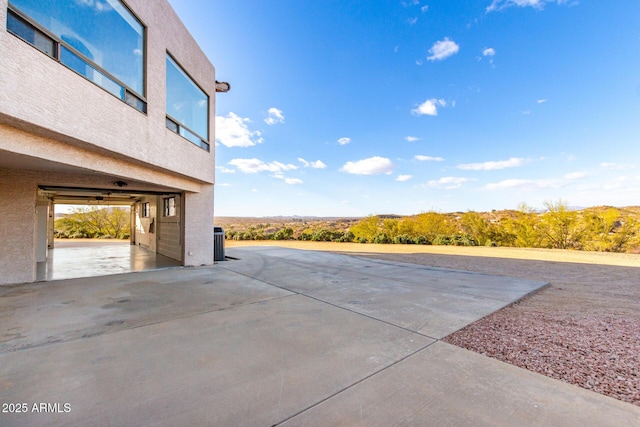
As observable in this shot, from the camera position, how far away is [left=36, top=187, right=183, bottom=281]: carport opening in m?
7.87

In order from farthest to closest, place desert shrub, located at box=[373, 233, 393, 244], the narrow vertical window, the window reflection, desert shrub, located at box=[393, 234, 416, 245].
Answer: desert shrub, located at box=[373, 233, 393, 244] → desert shrub, located at box=[393, 234, 416, 245] → the narrow vertical window → the window reflection

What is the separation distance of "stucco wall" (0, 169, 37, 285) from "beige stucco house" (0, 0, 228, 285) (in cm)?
1

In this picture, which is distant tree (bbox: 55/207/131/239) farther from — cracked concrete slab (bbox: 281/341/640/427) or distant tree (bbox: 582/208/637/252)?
distant tree (bbox: 582/208/637/252)

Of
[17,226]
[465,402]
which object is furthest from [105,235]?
[465,402]

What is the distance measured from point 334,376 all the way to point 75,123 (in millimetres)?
4829

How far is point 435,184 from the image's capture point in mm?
28953

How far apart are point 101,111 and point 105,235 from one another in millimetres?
21543

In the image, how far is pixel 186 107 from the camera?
7059 mm

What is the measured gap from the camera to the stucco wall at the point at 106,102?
9.97 feet

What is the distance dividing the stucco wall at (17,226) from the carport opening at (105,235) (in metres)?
0.69

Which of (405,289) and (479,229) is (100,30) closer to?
(405,289)

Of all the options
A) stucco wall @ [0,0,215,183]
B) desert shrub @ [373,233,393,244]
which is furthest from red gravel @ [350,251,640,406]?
desert shrub @ [373,233,393,244]

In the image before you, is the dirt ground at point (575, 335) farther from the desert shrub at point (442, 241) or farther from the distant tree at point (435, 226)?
the distant tree at point (435, 226)

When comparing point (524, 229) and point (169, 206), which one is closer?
point (169, 206)
